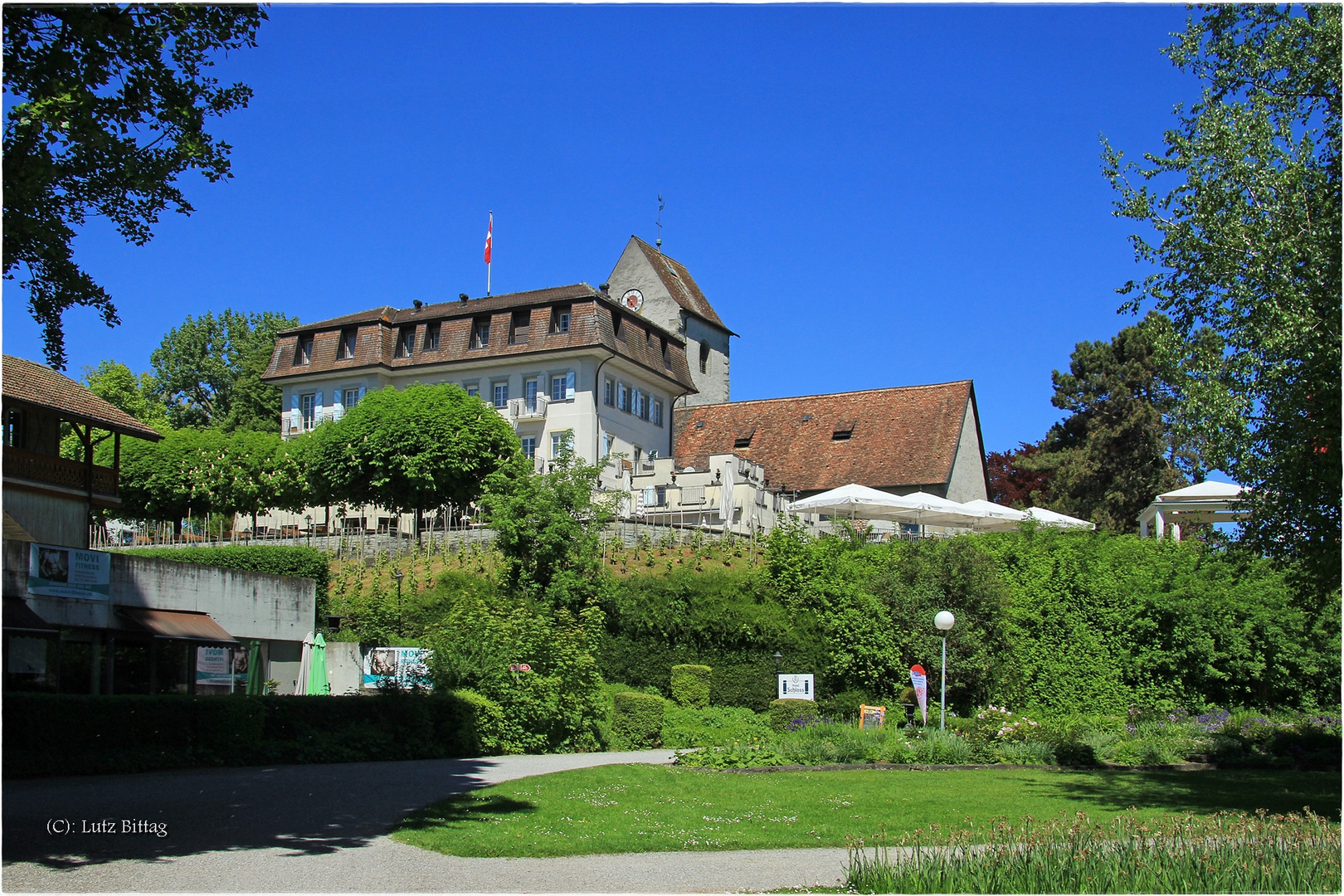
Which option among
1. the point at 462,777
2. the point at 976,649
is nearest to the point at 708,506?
the point at 976,649

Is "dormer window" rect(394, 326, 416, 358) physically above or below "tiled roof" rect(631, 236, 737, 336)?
below

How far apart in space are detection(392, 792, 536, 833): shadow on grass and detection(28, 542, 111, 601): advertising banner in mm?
11669

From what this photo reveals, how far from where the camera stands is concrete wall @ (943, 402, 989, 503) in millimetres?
53938

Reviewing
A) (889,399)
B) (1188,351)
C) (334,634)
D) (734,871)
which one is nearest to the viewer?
(734,871)

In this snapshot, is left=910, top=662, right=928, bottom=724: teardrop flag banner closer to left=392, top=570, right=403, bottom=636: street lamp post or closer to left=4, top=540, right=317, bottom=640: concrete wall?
left=392, top=570, right=403, bottom=636: street lamp post

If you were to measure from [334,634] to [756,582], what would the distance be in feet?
35.2

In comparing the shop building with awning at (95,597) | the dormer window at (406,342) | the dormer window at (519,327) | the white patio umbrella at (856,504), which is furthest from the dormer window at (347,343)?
the shop building with awning at (95,597)

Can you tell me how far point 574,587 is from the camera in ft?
97.7

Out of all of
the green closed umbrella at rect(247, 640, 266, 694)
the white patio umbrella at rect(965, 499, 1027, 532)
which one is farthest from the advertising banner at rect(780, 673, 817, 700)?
the white patio umbrella at rect(965, 499, 1027, 532)

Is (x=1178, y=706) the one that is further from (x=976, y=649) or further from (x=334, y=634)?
(x=334, y=634)

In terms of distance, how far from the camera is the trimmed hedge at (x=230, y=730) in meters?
16.5

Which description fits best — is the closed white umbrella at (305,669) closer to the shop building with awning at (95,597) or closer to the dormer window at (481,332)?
the shop building with awning at (95,597)

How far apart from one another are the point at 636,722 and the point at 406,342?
121 feet

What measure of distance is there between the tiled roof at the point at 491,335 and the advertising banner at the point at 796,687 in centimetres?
2745
